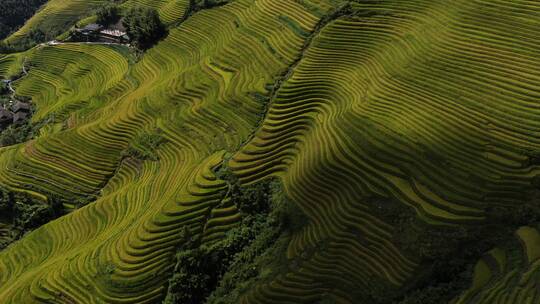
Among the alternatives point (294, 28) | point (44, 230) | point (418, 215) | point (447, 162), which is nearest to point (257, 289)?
point (418, 215)

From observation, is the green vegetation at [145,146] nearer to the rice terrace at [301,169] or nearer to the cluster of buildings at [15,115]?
the rice terrace at [301,169]

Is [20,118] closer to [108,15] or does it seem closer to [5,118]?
[5,118]

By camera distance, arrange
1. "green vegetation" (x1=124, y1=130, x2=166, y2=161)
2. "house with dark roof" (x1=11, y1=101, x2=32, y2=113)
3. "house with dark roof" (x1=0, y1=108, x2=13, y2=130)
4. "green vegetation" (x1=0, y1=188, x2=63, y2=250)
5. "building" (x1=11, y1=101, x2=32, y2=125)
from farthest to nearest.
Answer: "house with dark roof" (x1=11, y1=101, x2=32, y2=113) → "building" (x1=11, y1=101, x2=32, y2=125) → "house with dark roof" (x1=0, y1=108, x2=13, y2=130) → "green vegetation" (x1=124, y1=130, x2=166, y2=161) → "green vegetation" (x1=0, y1=188, x2=63, y2=250)

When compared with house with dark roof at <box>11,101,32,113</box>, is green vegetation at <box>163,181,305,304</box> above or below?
above

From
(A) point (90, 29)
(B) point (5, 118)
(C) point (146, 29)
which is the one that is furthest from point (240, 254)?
(A) point (90, 29)

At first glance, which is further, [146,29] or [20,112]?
→ [20,112]

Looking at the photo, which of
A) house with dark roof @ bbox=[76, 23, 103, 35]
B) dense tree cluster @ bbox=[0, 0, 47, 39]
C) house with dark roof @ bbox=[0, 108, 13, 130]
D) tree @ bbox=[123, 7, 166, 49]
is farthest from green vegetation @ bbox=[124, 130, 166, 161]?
dense tree cluster @ bbox=[0, 0, 47, 39]

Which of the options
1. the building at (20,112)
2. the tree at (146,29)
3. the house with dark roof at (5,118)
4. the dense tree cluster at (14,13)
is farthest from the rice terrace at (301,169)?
the dense tree cluster at (14,13)

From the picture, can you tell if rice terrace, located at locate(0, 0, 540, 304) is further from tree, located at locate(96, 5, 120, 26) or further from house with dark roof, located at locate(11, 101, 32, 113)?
tree, located at locate(96, 5, 120, 26)
